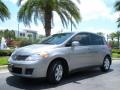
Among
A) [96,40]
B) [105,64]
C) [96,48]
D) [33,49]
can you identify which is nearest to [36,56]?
[33,49]

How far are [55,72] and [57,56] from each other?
1.67 ft

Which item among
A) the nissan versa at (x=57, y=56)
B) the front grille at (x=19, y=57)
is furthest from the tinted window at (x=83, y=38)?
the front grille at (x=19, y=57)

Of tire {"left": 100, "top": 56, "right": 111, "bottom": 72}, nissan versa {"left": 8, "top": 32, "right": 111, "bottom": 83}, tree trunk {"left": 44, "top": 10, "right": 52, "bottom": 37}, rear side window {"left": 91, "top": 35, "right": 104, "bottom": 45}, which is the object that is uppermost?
tree trunk {"left": 44, "top": 10, "right": 52, "bottom": 37}

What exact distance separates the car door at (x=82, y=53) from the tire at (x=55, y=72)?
63 cm

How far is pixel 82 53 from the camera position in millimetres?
10453

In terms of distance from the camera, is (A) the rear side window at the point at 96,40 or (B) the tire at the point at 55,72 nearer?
(B) the tire at the point at 55,72

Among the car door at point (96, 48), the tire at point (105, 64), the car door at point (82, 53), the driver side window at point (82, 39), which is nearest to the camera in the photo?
the car door at point (82, 53)

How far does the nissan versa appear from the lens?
8.82 metres

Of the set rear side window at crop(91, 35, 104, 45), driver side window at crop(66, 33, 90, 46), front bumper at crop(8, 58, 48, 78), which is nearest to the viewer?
front bumper at crop(8, 58, 48, 78)

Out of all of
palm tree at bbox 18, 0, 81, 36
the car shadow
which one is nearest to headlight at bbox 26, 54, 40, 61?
the car shadow

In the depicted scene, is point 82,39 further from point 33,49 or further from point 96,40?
point 33,49

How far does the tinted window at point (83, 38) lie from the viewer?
10.5m

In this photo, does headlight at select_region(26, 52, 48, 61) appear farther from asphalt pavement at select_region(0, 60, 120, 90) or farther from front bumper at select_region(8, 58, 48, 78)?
asphalt pavement at select_region(0, 60, 120, 90)

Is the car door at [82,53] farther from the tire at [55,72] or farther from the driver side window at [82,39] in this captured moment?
the tire at [55,72]
